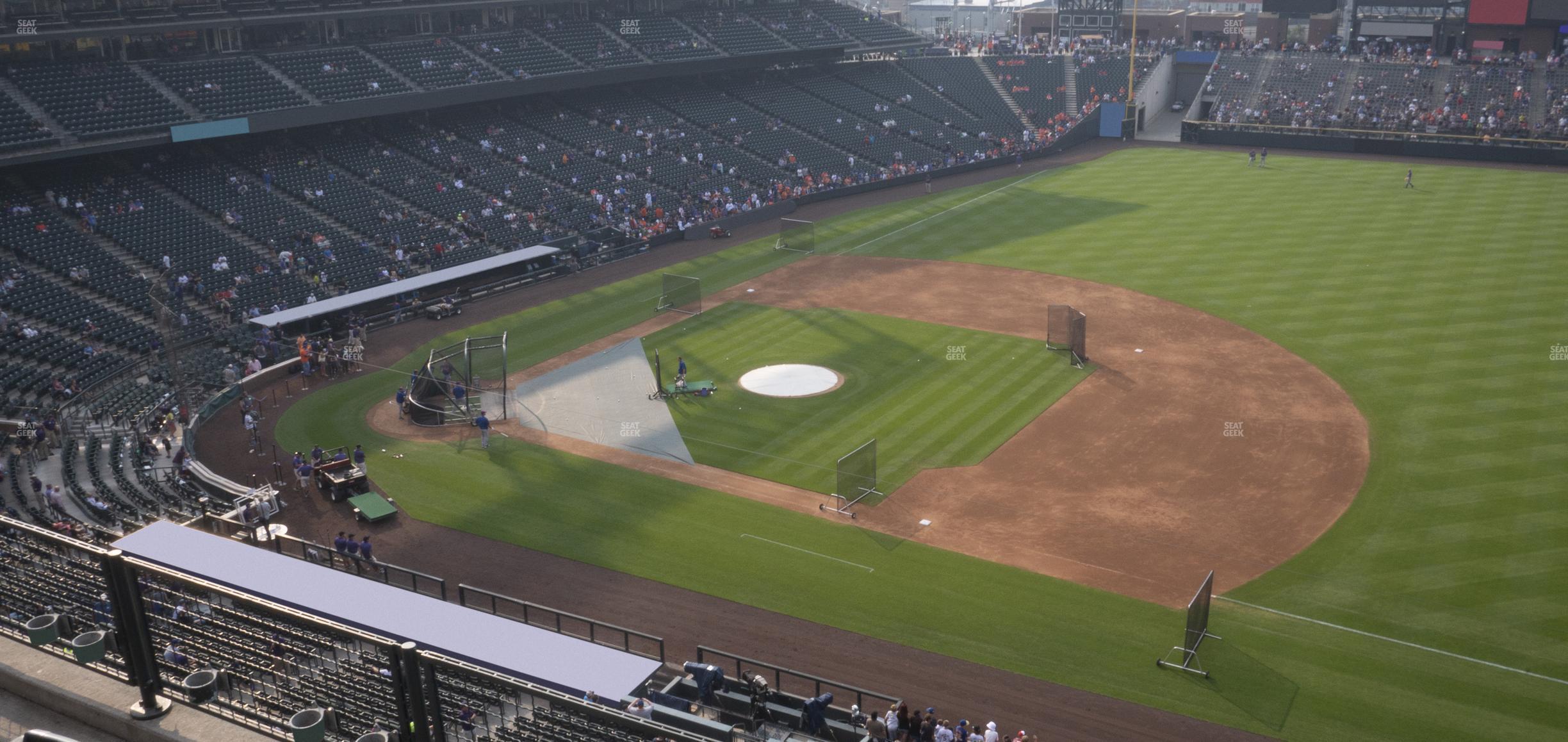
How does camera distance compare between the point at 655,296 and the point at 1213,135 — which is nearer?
the point at 655,296

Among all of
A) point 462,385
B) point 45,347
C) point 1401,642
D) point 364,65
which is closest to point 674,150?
point 364,65

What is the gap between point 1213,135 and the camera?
3265 inches

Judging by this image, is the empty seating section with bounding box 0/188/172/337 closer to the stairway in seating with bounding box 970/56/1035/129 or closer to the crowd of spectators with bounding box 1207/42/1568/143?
the stairway in seating with bounding box 970/56/1035/129

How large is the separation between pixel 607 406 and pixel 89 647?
95.3ft

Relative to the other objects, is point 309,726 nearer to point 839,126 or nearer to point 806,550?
point 806,550

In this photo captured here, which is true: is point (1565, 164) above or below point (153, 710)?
below

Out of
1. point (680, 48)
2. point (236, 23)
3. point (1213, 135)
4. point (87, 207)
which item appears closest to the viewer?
point (87, 207)

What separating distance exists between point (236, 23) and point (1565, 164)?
7819 centimetres

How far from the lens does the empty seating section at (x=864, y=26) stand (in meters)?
87.3

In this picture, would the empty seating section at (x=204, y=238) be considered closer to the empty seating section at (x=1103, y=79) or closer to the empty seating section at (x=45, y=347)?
the empty seating section at (x=45, y=347)

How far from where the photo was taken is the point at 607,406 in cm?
3841

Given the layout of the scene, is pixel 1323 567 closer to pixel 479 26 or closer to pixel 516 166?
pixel 516 166

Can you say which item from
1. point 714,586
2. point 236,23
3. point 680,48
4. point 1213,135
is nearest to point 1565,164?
point 1213,135

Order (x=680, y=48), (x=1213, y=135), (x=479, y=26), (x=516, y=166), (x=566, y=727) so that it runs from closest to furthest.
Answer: (x=566, y=727)
(x=516, y=166)
(x=479, y=26)
(x=680, y=48)
(x=1213, y=135)
